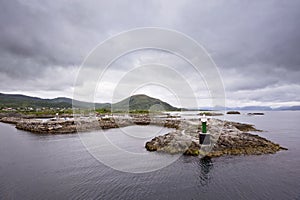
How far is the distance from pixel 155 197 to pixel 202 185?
354cm

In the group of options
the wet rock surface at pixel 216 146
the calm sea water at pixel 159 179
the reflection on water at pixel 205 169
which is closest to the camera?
the calm sea water at pixel 159 179

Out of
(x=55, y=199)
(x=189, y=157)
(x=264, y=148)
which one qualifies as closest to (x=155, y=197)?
(x=55, y=199)

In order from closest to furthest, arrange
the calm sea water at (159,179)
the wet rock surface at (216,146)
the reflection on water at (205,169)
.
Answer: the calm sea water at (159,179) < the reflection on water at (205,169) < the wet rock surface at (216,146)

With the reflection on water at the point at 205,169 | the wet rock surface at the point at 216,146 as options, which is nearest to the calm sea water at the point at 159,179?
the reflection on water at the point at 205,169

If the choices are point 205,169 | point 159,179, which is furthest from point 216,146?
point 159,179

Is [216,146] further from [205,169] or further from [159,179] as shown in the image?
[159,179]

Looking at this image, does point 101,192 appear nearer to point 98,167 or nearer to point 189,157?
point 98,167

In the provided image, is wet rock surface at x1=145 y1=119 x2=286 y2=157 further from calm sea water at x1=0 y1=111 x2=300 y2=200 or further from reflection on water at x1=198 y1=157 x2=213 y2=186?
reflection on water at x1=198 y1=157 x2=213 y2=186

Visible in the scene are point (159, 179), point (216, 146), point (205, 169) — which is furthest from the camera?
point (216, 146)

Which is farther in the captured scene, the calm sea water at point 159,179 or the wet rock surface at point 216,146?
the wet rock surface at point 216,146

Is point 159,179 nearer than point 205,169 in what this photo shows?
Yes

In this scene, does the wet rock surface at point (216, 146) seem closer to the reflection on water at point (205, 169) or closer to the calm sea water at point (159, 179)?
the calm sea water at point (159, 179)

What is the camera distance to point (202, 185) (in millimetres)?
12906

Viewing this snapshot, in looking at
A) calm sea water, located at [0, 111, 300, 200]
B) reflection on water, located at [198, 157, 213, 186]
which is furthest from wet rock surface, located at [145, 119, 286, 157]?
reflection on water, located at [198, 157, 213, 186]
